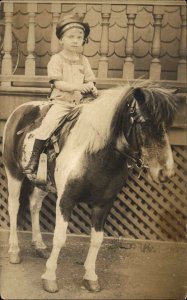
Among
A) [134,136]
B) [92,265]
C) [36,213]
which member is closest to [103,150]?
[134,136]

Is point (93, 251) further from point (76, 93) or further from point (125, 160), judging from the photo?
point (76, 93)

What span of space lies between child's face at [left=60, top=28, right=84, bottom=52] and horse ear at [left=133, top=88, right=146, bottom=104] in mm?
866

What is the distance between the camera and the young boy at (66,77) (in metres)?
4.29

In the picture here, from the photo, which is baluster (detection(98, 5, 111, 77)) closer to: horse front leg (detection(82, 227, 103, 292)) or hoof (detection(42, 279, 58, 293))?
horse front leg (detection(82, 227, 103, 292))

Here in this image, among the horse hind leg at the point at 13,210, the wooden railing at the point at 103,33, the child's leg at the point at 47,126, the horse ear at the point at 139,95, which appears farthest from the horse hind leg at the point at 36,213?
the horse ear at the point at 139,95

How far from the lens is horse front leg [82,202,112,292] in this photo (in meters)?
4.33

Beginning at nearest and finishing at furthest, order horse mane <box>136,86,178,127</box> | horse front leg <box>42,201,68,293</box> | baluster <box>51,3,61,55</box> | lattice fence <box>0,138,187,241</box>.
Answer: horse mane <box>136,86,178,127</box> < horse front leg <box>42,201,68,293</box> < baluster <box>51,3,61,55</box> < lattice fence <box>0,138,187,241</box>

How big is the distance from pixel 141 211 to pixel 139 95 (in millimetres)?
2579

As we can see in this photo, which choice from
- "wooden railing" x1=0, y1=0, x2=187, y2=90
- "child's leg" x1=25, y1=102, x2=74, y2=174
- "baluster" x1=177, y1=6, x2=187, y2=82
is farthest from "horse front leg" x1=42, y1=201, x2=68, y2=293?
"baluster" x1=177, y1=6, x2=187, y2=82

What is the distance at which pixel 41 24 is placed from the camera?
5.95 metres

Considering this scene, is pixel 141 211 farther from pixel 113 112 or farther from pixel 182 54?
pixel 113 112

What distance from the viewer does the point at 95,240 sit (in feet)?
14.4

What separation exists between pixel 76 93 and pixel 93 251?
4.75 feet

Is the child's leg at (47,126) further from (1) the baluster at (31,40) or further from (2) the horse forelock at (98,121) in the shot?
(1) the baluster at (31,40)
